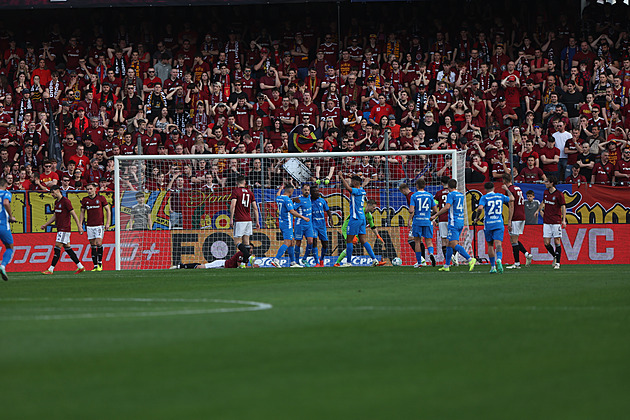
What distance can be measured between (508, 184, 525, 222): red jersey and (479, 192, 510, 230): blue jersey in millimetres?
2412

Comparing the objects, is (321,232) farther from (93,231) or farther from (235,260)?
(93,231)

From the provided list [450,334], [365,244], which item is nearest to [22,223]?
[365,244]

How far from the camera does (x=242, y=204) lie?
21.9 meters

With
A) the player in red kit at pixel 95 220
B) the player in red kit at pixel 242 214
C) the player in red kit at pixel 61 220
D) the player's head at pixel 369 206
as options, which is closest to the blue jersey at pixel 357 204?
the player's head at pixel 369 206

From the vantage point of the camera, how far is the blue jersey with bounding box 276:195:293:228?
22062 mm

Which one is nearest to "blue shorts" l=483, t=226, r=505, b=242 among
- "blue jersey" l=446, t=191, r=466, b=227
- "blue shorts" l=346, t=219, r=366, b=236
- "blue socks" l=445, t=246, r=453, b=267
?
"blue socks" l=445, t=246, r=453, b=267

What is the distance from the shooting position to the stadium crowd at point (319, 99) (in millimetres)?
23469

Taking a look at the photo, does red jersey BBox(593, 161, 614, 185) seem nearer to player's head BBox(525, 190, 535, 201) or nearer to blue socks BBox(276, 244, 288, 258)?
player's head BBox(525, 190, 535, 201)

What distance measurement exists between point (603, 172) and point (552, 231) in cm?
345

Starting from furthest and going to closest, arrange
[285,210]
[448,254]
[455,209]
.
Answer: [285,210] → [455,209] → [448,254]

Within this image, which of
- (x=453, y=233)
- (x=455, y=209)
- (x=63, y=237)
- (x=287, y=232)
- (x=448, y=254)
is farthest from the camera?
(x=287, y=232)

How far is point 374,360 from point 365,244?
1614cm

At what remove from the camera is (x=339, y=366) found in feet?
18.8

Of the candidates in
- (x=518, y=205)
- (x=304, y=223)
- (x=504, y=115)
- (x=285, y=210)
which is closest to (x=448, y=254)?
(x=518, y=205)
